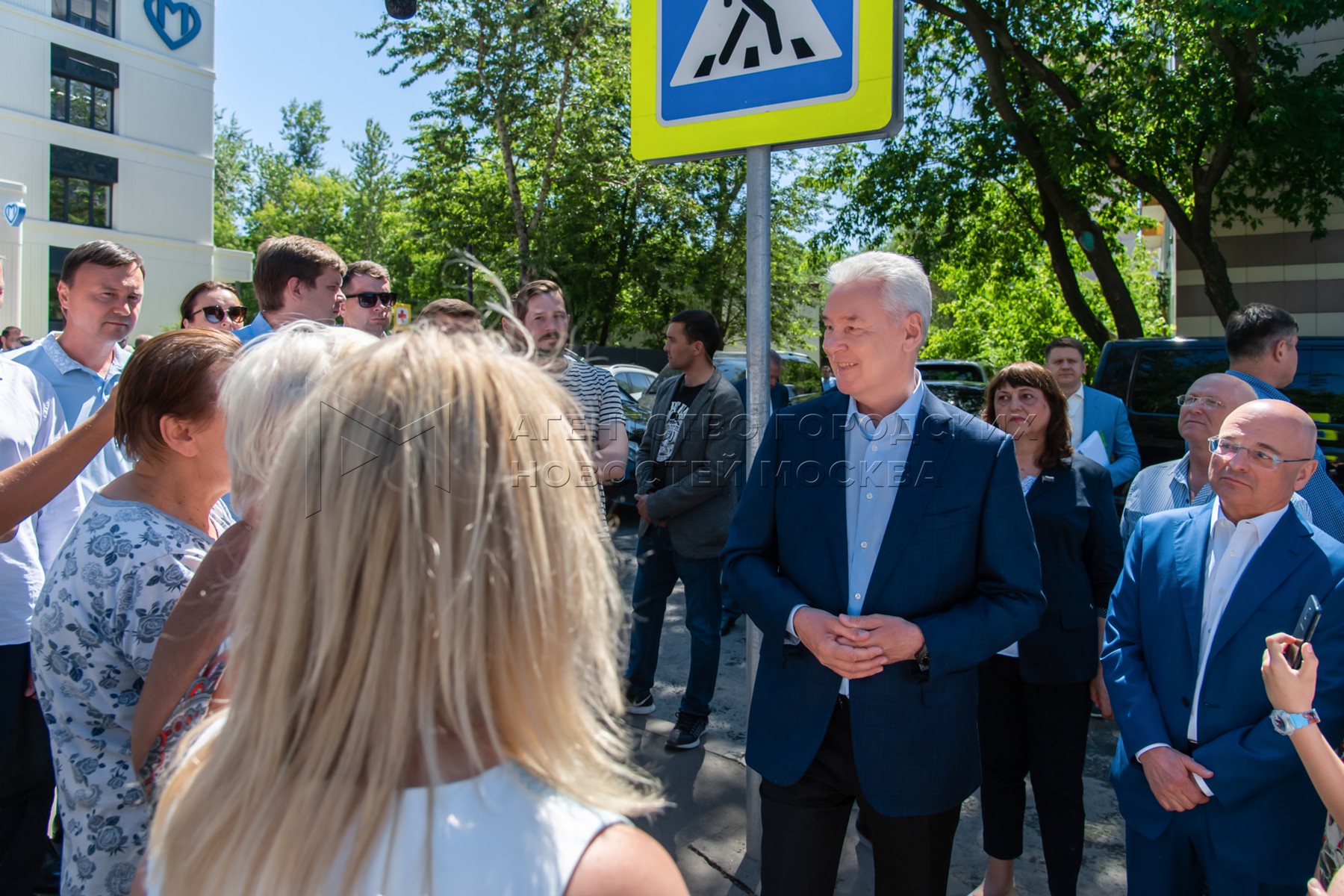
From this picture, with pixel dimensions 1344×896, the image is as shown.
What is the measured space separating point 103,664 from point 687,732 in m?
2.94

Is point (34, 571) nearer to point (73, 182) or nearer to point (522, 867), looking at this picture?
point (522, 867)

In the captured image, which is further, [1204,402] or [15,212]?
[15,212]

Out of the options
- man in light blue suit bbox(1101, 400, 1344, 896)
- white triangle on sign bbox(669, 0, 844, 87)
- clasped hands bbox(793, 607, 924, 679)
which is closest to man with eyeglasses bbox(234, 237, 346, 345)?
white triangle on sign bbox(669, 0, 844, 87)

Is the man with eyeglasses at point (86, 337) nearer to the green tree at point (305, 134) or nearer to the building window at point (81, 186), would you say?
the building window at point (81, 186)

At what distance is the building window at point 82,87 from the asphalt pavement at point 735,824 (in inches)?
1256

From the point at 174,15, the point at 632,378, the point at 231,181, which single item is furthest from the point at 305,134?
the point at 632,378

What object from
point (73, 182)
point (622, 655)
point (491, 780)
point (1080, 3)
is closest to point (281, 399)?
point (622, 655)

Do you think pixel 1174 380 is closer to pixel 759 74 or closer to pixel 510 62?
pixel 759 74

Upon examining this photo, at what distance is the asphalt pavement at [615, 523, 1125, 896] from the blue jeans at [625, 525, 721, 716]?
0.25 metres

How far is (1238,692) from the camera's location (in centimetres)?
225

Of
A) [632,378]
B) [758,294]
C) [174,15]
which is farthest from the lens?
[174,15]

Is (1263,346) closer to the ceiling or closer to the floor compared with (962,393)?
closer to the floor

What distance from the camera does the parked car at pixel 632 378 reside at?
598 inches

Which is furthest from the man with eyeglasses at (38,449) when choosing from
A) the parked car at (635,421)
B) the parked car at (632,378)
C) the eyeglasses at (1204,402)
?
the parked car at (632,378)
